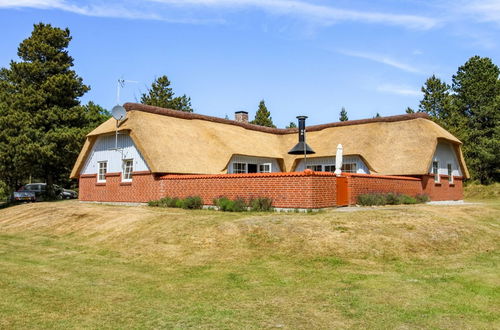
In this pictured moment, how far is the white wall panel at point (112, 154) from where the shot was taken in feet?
77.5

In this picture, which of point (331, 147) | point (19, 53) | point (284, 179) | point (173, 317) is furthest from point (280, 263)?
point (19, 53)

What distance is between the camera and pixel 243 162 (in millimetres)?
25688

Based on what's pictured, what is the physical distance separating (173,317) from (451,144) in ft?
85.9

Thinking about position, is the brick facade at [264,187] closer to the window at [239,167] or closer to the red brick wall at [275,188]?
the red brick wall at [275,188]

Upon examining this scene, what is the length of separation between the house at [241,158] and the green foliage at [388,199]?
414 millimetres

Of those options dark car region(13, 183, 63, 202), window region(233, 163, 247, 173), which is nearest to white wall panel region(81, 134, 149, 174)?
window region(233, 163, 247, 173)

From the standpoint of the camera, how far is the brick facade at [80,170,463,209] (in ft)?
54.8

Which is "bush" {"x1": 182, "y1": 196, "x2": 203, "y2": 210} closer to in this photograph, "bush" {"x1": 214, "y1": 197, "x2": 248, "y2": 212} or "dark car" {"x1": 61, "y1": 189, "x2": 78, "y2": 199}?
"bush" {"x1": 214, "y1": 197, "x2": 248, "y2": 212}

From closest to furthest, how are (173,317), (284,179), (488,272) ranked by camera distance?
1. (173,317)
2. (488,272)
3. (284,179)

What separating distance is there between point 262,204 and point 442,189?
14.3 meters

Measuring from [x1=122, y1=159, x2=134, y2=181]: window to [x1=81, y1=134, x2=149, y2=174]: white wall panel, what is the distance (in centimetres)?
28

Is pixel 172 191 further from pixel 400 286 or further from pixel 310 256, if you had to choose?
pixel 400 286

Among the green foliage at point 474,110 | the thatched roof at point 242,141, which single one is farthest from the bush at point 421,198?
the green foliage at point 474,110

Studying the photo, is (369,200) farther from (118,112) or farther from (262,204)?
(118,112)
